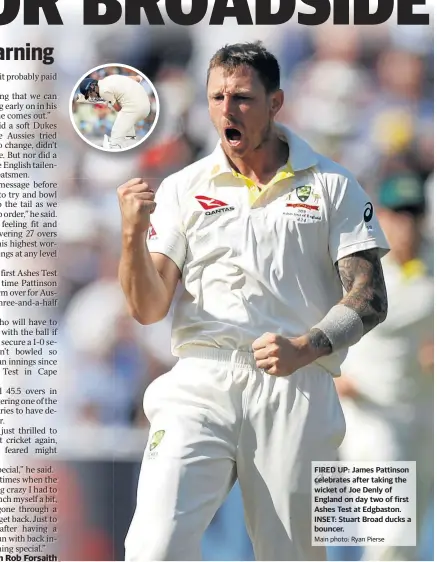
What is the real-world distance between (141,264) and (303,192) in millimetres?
624

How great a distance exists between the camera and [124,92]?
13.2ft

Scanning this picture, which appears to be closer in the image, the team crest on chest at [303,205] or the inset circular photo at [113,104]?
the team crest on chest at [303,205]

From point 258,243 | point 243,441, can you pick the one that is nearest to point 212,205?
point 258,243

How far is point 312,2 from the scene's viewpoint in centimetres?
405

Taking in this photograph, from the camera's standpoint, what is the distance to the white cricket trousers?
10.7ft

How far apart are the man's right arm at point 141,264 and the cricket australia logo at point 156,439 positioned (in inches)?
14.5

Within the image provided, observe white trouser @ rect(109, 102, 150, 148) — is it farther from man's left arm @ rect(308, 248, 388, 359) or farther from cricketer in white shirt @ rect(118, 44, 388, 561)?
man's left arm @ rect(308, 248, 388, 359)

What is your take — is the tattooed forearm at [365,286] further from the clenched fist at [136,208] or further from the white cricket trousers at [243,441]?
the clenched fist at [136,208]

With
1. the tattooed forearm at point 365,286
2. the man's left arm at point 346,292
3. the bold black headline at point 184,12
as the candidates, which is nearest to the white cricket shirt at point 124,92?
the bold black headline at point 184,12

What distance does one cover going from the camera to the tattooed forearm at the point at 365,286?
3.45 m

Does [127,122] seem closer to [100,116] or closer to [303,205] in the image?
[100,116]

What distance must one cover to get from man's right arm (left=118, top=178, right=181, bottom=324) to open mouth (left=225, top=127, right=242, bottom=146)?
389 mm

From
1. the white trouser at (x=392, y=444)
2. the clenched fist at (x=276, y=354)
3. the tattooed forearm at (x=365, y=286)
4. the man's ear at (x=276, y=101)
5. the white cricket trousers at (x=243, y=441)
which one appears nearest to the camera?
the clenched fist at (x=276, y=354)

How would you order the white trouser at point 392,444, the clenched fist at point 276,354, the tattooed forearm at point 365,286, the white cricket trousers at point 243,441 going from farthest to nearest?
the white trouser at point 392,444 < the tattooed forearm at point 365,286 < the white cricket trousers at point 243,441 < the clenched fist at point 276,354
